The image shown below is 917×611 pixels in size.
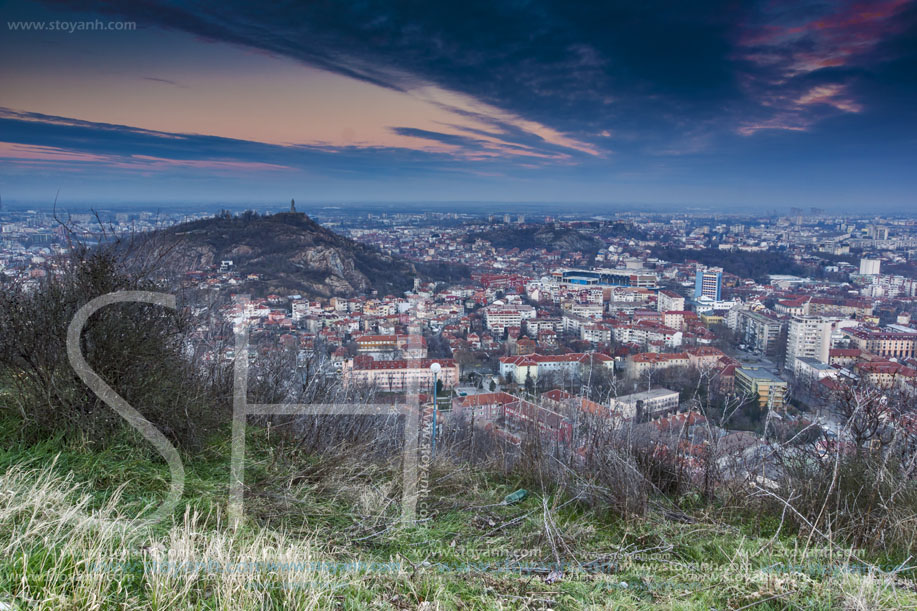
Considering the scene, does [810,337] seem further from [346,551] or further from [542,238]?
[542,238]

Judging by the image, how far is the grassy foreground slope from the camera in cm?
165

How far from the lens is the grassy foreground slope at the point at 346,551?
165 cm

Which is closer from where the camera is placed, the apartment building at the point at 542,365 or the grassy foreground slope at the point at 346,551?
the grassy foreground slope at the point at 346,551

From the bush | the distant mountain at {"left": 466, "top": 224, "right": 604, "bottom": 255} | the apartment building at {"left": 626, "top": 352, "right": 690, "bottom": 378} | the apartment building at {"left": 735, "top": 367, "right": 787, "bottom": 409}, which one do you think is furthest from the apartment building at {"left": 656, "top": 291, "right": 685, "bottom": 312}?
the bush

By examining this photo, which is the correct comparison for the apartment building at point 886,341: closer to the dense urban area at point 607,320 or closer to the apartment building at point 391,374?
the dense urban area at point 607,320

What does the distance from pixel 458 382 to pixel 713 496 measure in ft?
24.1

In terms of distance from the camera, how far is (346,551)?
2223mm

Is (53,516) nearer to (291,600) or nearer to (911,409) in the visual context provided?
(291,600)

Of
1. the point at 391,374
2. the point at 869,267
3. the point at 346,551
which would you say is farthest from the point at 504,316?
the point at 869,267

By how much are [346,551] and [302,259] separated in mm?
16220

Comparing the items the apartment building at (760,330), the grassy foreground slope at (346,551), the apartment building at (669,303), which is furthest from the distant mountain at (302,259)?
the apartment building at (760,330)

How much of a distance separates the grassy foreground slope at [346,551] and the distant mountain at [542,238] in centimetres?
2921

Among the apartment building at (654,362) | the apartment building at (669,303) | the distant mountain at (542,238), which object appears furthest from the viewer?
the distant mountain at (542,238)

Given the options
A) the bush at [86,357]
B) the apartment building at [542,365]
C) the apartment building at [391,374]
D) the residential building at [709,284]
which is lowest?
the apartment building at [542,365]
